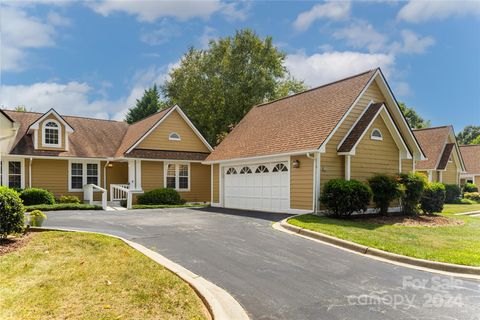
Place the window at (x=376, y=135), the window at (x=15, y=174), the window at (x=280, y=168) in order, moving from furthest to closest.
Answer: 1. the window at (x=15, y=174)
2. the window at (x=376, y=135)
3. the window at (x=280, y=168)

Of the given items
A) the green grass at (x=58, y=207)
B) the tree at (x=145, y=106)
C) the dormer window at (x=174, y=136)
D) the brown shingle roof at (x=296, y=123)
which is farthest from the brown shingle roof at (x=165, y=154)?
the tree at (x=145, y=106)

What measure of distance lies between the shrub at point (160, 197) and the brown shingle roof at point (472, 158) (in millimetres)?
30798

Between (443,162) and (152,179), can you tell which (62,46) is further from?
(443,162)

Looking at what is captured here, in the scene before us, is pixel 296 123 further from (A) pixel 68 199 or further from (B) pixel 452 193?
(B) pixel 452 193

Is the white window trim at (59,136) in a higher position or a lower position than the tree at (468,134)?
lower

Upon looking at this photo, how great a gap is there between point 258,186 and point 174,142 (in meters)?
8.68

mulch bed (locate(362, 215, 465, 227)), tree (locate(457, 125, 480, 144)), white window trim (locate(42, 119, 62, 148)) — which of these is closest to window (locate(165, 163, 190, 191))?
white window trim (locate(42, 119, 62, 148))

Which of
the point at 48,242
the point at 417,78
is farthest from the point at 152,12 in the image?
the point at 417,78

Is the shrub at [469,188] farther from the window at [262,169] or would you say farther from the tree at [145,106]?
the tree at [145,106]

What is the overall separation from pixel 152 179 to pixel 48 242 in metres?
14.6

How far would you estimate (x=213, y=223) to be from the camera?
13133 millimetres

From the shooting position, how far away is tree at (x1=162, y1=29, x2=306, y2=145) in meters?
36.0

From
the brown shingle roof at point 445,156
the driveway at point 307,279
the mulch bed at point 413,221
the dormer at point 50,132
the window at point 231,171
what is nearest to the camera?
the driveway at point 307,279

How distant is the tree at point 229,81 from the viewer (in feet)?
118
